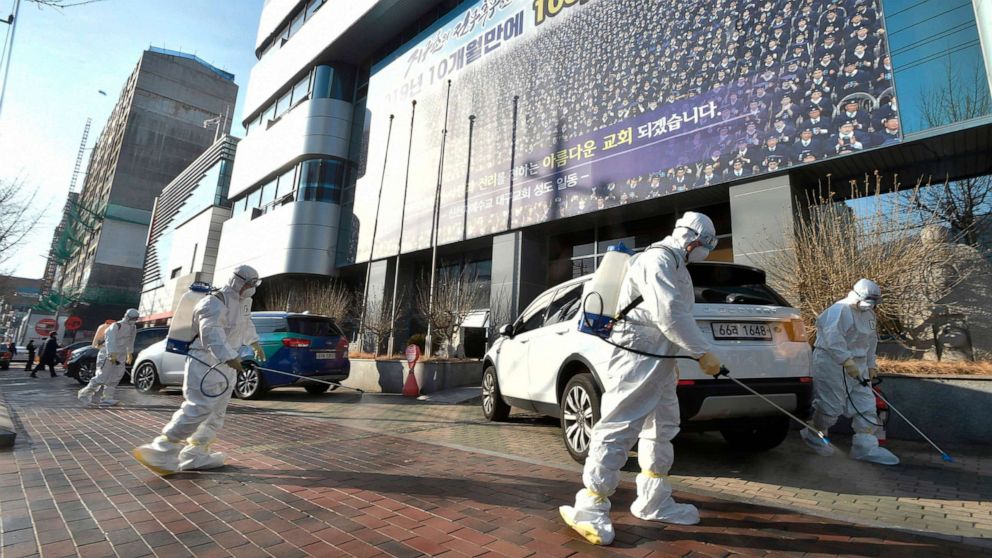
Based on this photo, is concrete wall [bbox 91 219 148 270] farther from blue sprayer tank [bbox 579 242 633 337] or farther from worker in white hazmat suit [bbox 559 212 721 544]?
worker in white hazmat suit [bbox 559 212 721 544]

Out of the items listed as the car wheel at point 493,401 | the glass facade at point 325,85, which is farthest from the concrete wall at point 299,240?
the car wheel at point 493,401

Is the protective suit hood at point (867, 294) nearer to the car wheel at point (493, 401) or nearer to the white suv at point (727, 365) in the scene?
the white suv at point (727, 365)

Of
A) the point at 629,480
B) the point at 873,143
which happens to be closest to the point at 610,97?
the point at 873,143

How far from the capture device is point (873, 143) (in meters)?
7.87

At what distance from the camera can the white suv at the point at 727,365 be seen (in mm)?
3723

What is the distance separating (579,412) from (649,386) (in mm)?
1715

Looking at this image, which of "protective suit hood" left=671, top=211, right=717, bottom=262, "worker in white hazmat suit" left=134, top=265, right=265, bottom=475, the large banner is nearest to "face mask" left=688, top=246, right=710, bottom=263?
"protective suit hood" left=671, top=211, right=717, bottom=262

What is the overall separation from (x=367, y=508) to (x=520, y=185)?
12.3m

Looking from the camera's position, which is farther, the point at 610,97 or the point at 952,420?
the point at 610,97

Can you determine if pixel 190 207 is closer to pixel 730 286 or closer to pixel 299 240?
pixel 299 240

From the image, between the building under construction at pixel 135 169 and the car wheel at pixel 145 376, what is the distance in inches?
2360

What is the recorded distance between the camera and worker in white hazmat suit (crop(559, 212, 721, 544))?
2.63 meters

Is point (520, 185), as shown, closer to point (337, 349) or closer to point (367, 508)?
point (337, 349)

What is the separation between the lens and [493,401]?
6.87m
